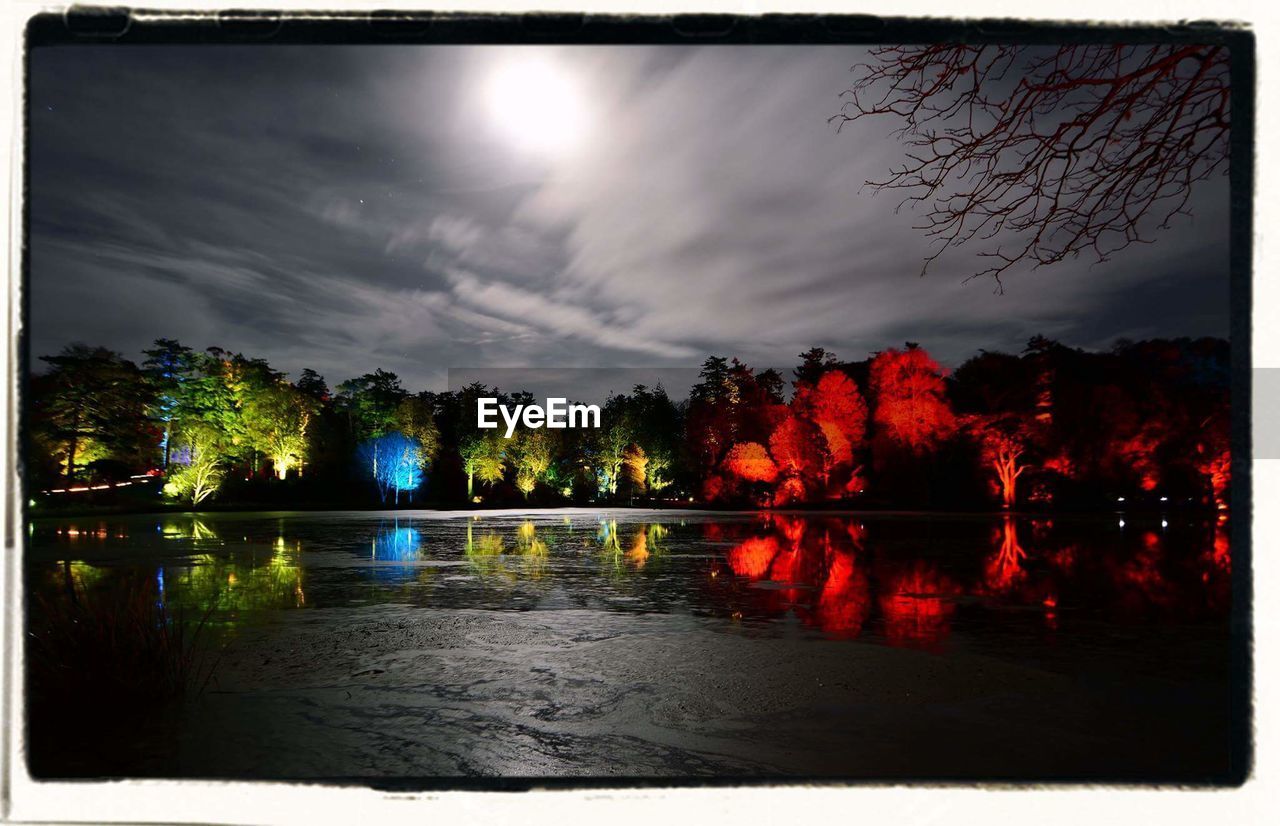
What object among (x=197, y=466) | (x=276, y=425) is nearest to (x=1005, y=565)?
(x=197, y=466)

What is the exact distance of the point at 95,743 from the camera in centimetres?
471

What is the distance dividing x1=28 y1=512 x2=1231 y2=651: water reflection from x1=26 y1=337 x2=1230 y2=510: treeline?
15.3 meters

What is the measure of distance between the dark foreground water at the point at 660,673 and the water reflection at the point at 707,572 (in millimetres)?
95

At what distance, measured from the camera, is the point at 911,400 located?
1686 inches

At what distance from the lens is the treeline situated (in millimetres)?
38406

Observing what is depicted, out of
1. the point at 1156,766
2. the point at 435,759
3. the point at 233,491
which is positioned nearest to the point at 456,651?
the point at 435,759

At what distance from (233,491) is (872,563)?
3607cm

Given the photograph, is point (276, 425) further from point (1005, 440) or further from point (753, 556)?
point (1005, 440)

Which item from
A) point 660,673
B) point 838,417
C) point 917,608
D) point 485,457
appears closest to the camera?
point 660,673

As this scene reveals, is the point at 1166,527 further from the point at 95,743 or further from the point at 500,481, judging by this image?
the point at 500,481

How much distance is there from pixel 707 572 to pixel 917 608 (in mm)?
4250

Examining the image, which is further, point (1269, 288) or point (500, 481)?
point (500, 481)

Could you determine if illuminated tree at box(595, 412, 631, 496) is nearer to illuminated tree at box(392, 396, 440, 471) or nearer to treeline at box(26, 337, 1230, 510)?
treeline at box(26, 337, 1230, 510)

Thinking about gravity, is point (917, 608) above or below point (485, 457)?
below
